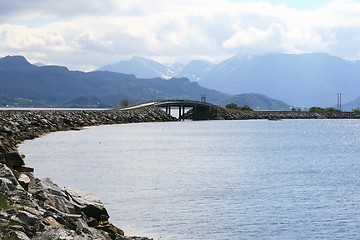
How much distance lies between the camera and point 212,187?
1679 inches

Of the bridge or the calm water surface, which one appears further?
the bridge

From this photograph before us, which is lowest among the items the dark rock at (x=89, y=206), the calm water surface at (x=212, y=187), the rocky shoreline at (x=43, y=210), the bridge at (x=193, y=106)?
the calm water surface at (x=212, y=187)

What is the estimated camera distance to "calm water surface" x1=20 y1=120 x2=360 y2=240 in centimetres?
2847

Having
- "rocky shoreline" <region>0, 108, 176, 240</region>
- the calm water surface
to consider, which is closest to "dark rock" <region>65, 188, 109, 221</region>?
"rocky shoreline" <region>0, 108, 176, 240</region>

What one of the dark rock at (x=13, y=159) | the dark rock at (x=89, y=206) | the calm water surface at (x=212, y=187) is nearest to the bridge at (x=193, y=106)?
the calm water surface at (x=212, y=187)

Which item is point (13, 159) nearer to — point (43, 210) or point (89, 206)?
point (89, 206)

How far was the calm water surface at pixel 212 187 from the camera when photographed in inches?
1121

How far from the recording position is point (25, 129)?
8550 cm

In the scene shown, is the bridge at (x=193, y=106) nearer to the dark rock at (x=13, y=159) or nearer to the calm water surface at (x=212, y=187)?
the calm water surface at (x=212, y=187)

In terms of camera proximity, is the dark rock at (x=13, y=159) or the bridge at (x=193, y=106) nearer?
the dark rock at (x=13, y=159)

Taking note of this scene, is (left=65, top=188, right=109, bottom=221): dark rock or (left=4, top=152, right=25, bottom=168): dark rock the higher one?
(left=4, top=152, right=25, bottom=168): dark rock

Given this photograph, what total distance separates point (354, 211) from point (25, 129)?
6046 centimetres

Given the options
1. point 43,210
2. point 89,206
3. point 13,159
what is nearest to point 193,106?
point 13,159

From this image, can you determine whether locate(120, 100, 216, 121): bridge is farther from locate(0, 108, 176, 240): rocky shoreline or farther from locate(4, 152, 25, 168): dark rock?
locate(0, 108, 176, 240): rocky shoreline
